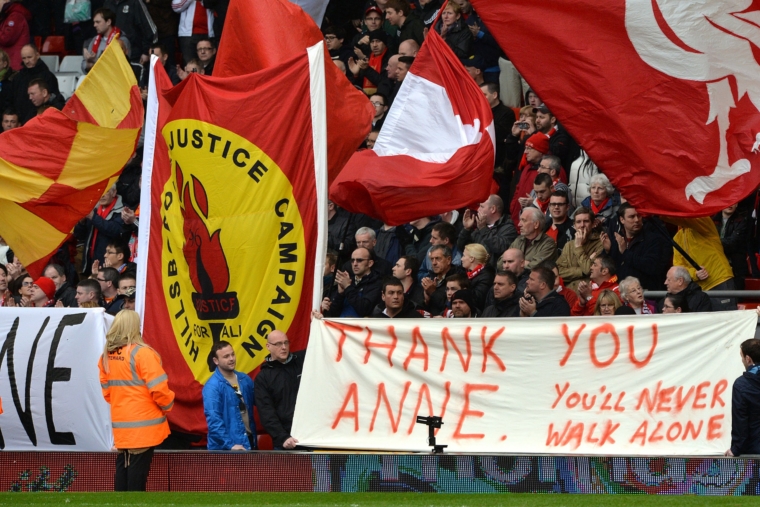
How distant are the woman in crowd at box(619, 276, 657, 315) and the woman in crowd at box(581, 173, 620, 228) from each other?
172 centimetres

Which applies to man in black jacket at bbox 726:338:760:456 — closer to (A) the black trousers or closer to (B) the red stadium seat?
(A) the black trousers

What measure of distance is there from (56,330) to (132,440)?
2.06 metres

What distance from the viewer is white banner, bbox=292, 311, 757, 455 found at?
31.0 ft

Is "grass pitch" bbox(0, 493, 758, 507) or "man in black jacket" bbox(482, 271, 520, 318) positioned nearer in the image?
"grass pitch" bbox(0, 493, 758, 507)

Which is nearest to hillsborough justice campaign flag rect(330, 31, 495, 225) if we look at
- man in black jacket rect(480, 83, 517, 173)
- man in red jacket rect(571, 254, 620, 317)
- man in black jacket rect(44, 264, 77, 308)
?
man in red jacket rect(571, 254, 620, 317)

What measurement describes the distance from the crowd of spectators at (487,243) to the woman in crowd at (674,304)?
1 cm

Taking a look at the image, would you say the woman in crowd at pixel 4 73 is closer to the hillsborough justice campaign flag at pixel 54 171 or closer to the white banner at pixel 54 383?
the hillsborough justice campaign flag at pixel 54 171

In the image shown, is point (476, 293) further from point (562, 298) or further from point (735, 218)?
point (735, 218)

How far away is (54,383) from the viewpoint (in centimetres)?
1116

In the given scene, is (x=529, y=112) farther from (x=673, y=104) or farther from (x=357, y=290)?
(x=673, y=104)

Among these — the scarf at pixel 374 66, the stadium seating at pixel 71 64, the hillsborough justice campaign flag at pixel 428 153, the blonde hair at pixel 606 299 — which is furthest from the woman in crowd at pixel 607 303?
the stadium seating at pixel 71 64

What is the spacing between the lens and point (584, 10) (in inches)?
430

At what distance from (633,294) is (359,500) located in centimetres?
323

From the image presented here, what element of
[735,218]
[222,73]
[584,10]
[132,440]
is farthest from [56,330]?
[735,218]
